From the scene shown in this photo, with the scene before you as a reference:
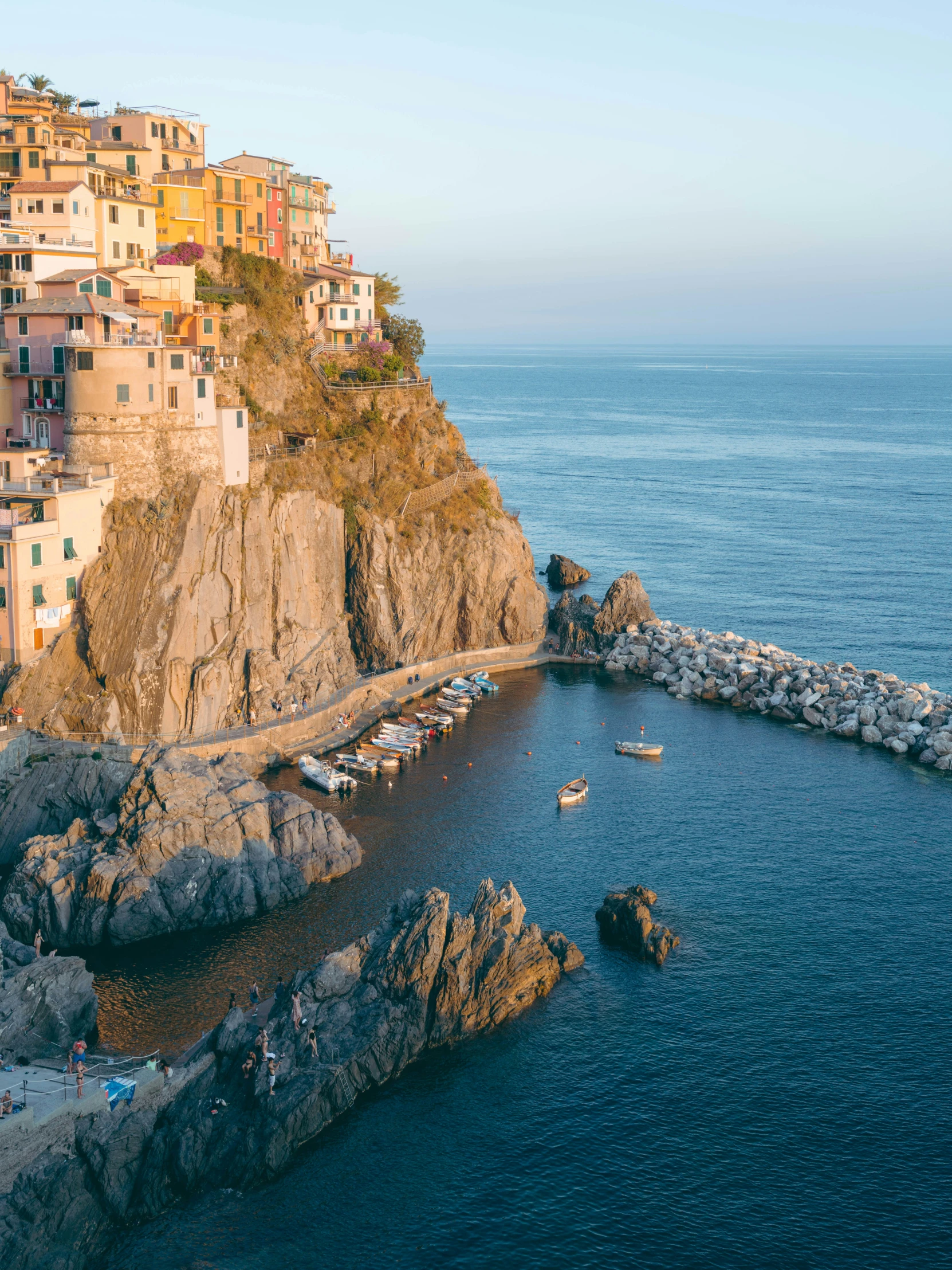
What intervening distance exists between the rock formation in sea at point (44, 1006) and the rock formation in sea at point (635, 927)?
22.6 meters

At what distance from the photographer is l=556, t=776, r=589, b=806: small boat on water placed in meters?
71.3

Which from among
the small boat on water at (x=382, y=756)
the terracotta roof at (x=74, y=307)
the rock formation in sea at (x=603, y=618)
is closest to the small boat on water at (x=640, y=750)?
the small boat on water at (x=382, y=756)

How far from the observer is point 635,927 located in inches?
2169

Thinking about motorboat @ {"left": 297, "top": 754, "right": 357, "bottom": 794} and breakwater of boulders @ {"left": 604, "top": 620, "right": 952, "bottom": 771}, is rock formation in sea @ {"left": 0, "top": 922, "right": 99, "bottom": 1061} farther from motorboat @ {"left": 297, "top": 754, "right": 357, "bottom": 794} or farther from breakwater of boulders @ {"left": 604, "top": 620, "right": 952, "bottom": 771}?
breakwater of boulders @ {"left": 604, "top": 620, "right": 952, "bottom": 771}

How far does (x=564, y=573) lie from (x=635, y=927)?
68.8 metres

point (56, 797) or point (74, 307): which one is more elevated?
→ point (74, 307)

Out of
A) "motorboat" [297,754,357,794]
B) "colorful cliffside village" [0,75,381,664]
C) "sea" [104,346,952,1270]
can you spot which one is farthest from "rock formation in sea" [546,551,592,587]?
"motorboat" [297,754,357,794]

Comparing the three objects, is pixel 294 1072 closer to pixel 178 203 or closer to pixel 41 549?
pixel 41 549

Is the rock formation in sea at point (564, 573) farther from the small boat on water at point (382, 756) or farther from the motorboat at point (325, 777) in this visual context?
the motorboat at point (325, 777)

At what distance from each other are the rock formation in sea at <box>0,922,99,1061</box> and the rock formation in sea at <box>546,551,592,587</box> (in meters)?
78.4

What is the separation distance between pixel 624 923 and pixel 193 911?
65.2 feet

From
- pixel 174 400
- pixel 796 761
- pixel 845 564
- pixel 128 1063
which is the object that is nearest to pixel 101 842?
pixel 128 1063

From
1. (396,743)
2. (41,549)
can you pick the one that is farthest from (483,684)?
(41,549)

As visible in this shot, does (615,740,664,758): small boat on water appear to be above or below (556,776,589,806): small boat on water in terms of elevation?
Answer: above
